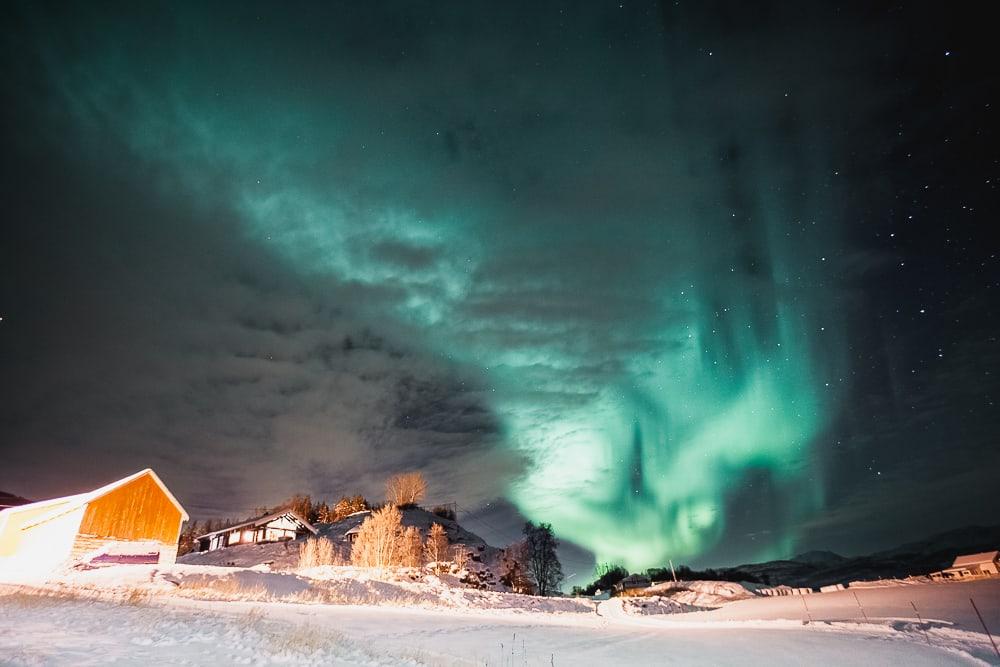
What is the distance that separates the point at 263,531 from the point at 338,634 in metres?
56.2

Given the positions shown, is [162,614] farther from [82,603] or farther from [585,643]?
[585,643]

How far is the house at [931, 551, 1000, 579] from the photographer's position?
2190 inches

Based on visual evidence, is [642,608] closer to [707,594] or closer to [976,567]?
[707,594]

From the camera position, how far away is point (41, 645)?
923cm

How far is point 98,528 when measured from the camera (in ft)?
116

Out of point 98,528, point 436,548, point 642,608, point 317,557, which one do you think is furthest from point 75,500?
point 642,608

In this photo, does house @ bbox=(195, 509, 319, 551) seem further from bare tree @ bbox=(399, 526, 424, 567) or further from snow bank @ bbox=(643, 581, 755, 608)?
snow bank @ bbox=(643, 581, 755, 608)

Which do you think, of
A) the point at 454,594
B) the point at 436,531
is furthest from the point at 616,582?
the point at 454,594

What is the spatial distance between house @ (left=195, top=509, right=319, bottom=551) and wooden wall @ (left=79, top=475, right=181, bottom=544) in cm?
2374

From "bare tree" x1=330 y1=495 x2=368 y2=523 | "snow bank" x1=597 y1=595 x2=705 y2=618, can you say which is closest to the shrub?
"bare tree" x1=330 y1=495 x2=368 y2=523

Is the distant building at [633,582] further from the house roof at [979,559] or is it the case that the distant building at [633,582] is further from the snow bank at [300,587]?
the snow bank at [300,587]

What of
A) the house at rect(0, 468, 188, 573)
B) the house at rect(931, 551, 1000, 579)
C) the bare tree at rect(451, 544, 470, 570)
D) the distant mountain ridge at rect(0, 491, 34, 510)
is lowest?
the house at rect(931, 551, 1000, 579)

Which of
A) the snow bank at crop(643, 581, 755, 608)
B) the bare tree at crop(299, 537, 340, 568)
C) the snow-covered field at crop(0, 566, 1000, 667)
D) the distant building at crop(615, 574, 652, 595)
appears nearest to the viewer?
the snow-covered field at crop(0, 566, 1000, 667)

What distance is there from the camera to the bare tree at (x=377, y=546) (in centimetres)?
5019
